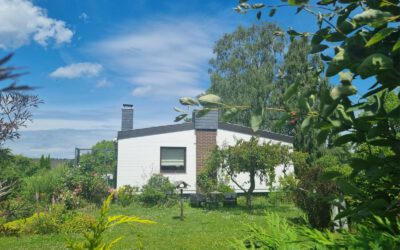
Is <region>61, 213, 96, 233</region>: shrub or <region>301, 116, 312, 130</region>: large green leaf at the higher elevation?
<region>301, 116, 312, 130</region>: large green leaf

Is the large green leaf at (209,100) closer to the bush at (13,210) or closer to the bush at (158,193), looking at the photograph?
the bush at (13,210)

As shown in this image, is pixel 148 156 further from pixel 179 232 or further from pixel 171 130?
pixel 179 232

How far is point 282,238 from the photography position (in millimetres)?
2049

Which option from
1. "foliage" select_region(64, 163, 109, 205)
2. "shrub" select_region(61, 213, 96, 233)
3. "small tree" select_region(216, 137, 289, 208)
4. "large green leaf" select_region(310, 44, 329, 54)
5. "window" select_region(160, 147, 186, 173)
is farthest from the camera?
"window" select_region(160, 147, 186, 173)

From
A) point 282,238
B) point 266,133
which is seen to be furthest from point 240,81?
point 282,238

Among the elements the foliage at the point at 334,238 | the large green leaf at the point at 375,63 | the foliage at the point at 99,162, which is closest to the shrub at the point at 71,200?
the foliage at the point at 99,162

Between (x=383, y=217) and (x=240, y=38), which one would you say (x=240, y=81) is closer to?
(x=240, y=38)

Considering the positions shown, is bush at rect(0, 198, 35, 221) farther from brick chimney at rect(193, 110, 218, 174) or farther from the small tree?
brick chimney at rect(193, 110, 218, 174)

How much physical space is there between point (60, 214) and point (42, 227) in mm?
1269

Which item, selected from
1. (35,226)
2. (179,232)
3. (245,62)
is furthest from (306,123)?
(245,62)

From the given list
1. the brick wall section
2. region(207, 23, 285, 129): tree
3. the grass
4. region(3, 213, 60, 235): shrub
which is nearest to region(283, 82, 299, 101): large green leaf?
the grass

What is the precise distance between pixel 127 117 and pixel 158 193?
696 cm

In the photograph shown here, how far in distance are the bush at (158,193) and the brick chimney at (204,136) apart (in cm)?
309

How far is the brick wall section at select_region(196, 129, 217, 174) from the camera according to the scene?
79.0ft
